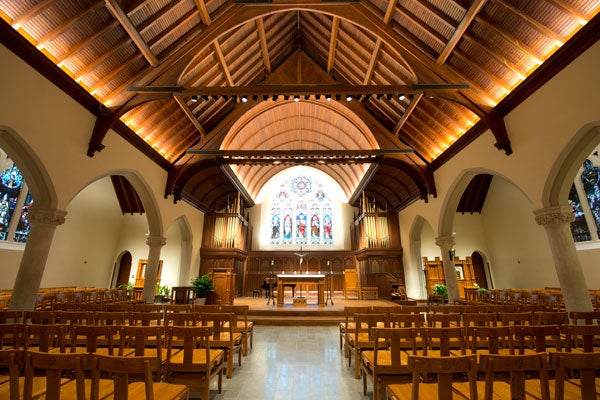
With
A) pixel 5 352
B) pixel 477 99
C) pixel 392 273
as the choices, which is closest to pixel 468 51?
pixel 477 99

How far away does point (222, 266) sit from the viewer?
45.3ft

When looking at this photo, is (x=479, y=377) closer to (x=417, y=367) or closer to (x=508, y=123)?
(x=417, y=367)

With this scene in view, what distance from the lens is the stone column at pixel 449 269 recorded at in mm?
8984

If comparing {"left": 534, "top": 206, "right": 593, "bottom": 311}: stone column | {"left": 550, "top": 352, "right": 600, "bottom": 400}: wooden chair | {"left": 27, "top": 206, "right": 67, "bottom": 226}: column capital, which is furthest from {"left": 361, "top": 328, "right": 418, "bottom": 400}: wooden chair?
{"left": 27, "top": 206, "right": 67, "bottom": 226}: column capital

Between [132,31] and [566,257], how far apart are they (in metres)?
10.4

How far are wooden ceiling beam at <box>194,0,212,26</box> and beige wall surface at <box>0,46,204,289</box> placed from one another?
12.5 ft

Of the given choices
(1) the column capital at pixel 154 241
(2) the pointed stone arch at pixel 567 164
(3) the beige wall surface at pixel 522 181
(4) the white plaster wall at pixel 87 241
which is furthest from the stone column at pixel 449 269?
(4) the white plaster wall at pixel 87 241

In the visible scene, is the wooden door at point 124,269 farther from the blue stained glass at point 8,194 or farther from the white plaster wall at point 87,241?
the blue stained glass at point 8,194

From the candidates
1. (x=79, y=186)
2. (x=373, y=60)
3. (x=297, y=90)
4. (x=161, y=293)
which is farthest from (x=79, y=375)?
(x=161, y=293)

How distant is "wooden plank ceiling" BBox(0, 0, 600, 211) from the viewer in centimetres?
543

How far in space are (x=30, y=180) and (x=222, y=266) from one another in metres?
9.16

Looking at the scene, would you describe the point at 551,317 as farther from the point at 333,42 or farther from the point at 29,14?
the point at 29,14

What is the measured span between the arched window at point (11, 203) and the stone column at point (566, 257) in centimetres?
1498

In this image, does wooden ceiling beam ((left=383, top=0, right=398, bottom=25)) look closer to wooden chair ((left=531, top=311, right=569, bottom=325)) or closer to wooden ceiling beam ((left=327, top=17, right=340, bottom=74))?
wooden ceiling beam ((left=327, top=17, right=340, bottom=74))
